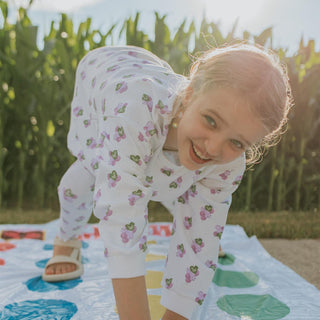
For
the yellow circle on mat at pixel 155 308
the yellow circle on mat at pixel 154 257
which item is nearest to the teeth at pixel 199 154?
the yellow circle on mat at pixel 155 308

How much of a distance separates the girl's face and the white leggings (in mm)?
554

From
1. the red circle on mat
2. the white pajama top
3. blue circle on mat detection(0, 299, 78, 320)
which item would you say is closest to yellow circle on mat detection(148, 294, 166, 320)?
the white pajama top

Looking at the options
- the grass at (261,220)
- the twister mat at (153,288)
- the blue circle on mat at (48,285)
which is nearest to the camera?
the twister mat at (153,288)

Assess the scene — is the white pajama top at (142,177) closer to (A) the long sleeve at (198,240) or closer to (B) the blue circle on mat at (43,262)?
(A) the long sleeve at (198,240)

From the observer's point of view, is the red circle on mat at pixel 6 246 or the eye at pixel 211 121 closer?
the eye at pixel 211 121

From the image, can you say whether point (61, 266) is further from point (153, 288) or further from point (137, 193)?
point (137, 193)

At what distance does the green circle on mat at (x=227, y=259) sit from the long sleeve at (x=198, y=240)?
556 mm

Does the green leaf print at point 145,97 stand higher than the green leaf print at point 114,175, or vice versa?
the green leaf print at point 145,97

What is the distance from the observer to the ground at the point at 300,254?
1688 mm

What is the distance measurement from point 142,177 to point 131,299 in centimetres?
27

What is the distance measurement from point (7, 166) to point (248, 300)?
1.99m

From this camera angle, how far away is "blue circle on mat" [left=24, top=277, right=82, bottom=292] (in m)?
1.40

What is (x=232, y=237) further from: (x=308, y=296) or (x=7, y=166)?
(x=7, y=166)

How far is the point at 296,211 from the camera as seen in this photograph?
2836 millimetres
